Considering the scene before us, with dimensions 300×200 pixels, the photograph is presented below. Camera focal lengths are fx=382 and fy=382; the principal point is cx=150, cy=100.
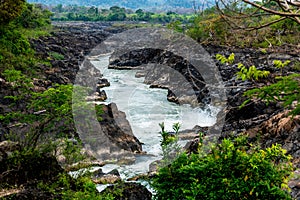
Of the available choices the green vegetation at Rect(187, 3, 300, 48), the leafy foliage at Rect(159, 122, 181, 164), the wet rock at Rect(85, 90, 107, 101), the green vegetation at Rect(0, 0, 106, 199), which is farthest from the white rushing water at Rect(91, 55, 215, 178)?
the green vegetation at Rect(187, 3, 300, 48)

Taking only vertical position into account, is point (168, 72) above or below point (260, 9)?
below

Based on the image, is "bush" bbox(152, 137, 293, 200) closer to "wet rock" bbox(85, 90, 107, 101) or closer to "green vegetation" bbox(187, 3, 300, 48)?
"green vegetation" bbox(187, 3, 300, 48)

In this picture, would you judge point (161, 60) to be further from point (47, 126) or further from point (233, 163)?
point (233, 163)

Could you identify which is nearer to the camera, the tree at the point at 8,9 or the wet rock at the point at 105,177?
the wet rock at the point at 105,177

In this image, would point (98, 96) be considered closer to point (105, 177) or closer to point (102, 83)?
point (102, 83)

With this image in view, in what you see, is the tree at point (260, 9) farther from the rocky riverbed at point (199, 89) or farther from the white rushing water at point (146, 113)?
the white rushing water at point (146, 113)

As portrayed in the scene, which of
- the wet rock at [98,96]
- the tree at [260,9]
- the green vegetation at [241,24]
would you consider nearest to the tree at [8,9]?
the wet rock at [98,96]

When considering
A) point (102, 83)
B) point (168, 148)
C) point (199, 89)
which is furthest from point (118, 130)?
point (102, 83)

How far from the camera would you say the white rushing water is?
1296 cm

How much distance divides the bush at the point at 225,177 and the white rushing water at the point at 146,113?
495 centimetres

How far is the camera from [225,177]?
5.15m

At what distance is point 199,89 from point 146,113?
10.7 ft

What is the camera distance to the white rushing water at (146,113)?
1296cm

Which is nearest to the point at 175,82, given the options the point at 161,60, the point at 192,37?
the point at 161,60
